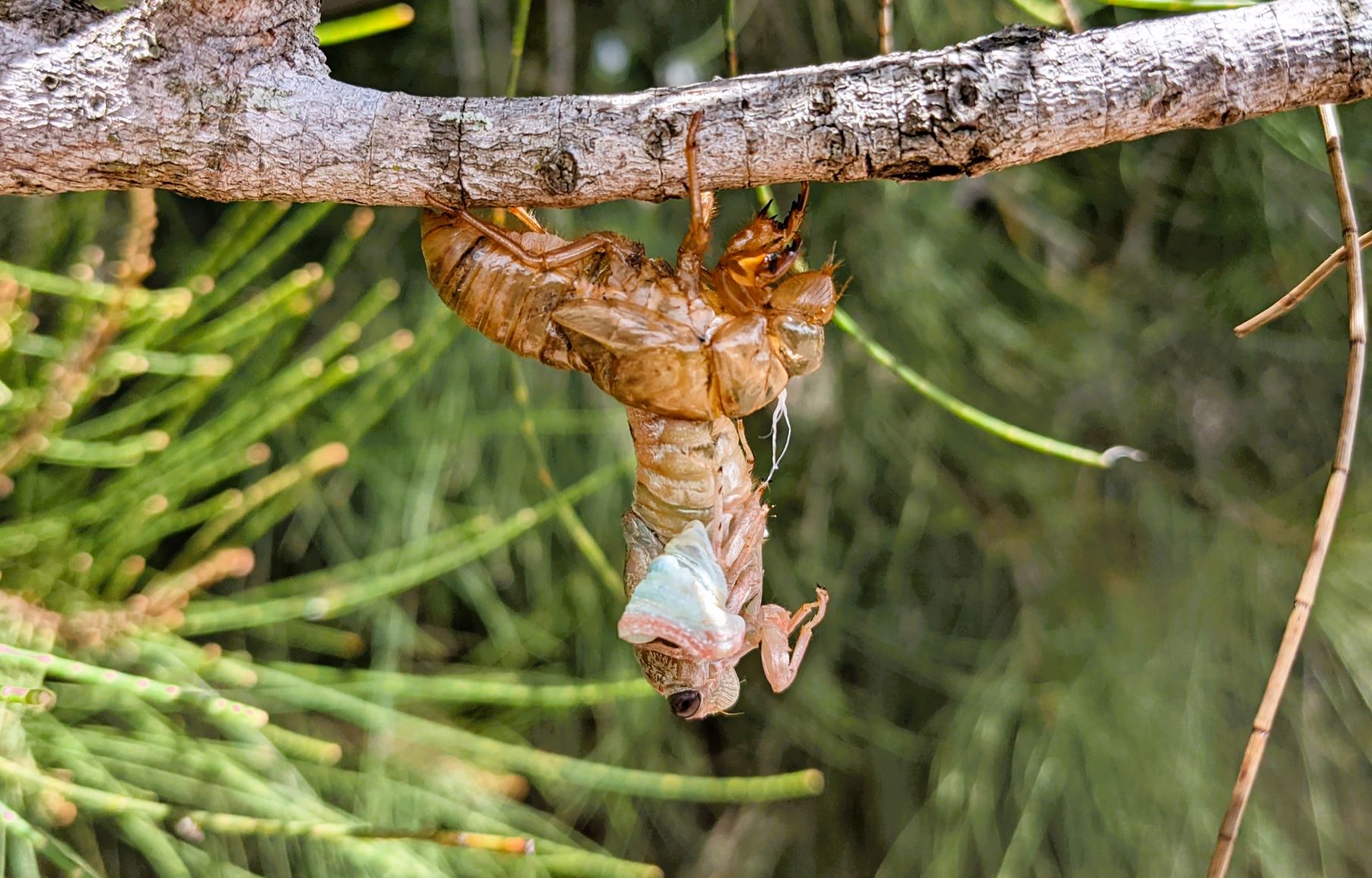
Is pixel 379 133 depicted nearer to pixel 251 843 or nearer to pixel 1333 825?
pixel 251 843

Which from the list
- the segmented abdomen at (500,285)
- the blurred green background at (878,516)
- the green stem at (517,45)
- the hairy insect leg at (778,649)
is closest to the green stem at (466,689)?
the blurred green background at (878,516)

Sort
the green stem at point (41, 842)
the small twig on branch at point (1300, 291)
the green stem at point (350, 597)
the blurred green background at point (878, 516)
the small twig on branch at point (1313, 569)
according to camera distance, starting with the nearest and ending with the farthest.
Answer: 1. the small twig on branch at point (1313, 569)
2. the small twig on branch at point (1300, 291)
3. the green stem at point (41, 842)
4. the green stem at point (350, 597)
5. the blurred green background at point (878, 516)

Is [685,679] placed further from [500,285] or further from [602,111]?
[602,111]

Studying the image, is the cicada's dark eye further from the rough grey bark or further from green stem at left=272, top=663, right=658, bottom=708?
the rough grey bark

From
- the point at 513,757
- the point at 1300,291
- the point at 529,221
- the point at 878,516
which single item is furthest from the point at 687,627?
the point at 878,516

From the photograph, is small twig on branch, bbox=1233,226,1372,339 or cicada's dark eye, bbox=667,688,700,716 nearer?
small twig on branch, bbox=1233,226,1372,339

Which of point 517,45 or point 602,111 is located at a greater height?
point 517,45

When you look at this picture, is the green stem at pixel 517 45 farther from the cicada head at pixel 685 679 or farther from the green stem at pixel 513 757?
the green stem at pixel 513 757

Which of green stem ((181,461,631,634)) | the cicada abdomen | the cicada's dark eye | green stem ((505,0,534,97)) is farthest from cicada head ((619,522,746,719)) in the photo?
green stem ((505,0,534,97))
